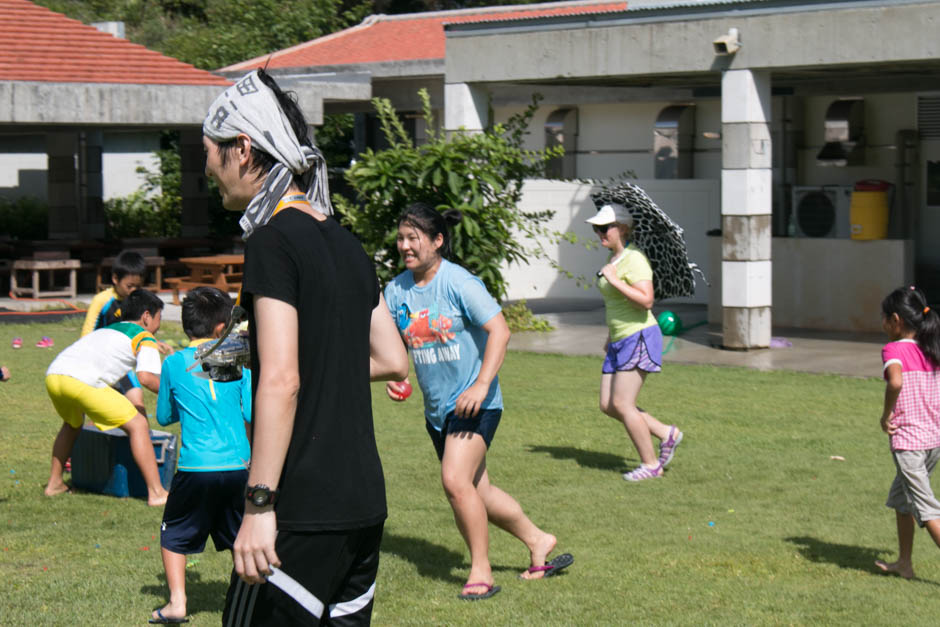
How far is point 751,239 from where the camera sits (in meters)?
15.5

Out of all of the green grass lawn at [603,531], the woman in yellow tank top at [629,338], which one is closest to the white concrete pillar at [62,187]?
the green grass lawn at [603,531]

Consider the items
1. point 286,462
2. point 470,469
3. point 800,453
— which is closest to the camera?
point 286,462

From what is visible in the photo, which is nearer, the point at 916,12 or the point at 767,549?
the point at 767,549

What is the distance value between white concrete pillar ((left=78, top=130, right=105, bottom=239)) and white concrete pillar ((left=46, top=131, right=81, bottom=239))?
145 cm

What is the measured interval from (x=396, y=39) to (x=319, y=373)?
78.0ft

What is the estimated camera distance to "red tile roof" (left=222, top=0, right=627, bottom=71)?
24.1 meters

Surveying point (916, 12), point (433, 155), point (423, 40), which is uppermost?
point (423, 40)

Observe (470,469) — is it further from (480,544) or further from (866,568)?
(866,568)

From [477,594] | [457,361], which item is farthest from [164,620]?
[457,361]

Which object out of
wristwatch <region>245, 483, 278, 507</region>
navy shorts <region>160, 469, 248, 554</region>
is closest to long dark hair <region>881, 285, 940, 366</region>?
navy shorts <region>160, 469, 248, 554</region>

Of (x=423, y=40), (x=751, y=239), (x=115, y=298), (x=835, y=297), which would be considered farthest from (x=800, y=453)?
(x=423, y=40)

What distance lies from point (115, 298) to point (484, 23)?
9.55 metres

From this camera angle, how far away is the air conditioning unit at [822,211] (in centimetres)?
1933

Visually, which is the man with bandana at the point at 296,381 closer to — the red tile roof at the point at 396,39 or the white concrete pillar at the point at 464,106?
the white concrete pillar at the point at 464,106
